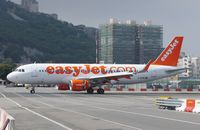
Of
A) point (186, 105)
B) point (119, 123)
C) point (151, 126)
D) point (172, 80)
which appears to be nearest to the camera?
point (151, 126)

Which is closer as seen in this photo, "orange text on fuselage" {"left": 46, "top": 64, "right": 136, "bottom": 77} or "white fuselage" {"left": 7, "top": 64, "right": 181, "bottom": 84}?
"white fuselage" {"left": 7, "top": 64, "right": 181, "bottom": 84}

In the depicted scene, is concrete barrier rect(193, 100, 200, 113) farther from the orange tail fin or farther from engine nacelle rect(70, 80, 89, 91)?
the orange tail fin

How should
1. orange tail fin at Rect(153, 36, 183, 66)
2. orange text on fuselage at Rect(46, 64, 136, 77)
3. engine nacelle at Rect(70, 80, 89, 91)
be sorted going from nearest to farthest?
engine nacelle at Rect(70, 80, 89, 91) → orange text on fuselage at Rect(46, 64, 136, 77) → orange tail fin at Rect(153, 36, 183, 66)

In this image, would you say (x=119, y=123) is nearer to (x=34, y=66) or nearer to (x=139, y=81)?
(x=34, y=66)

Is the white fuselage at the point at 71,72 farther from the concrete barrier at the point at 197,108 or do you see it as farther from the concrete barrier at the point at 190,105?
the concrete barrier at the point at 197,108

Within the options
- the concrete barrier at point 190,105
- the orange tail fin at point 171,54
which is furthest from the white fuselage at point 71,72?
the concrete barrier at point 190,105

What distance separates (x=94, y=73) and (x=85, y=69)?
143 cm

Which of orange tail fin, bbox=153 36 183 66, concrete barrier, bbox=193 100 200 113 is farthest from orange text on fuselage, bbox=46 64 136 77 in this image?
concrete barrier, bbox=193 100 200 113

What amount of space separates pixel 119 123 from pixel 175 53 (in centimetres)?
4512

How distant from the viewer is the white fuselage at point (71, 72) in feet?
182

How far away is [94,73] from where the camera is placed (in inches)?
2317

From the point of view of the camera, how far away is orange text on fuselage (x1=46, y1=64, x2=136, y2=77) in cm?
5647

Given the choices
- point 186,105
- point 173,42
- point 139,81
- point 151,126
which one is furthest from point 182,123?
point 173,42

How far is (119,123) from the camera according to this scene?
2005 cm
